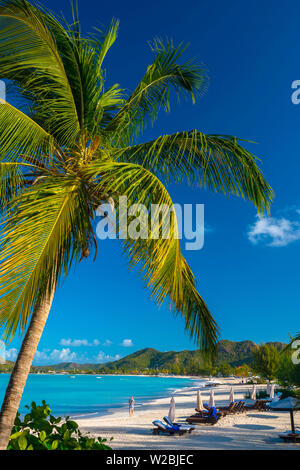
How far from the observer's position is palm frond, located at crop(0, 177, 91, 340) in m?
3.23

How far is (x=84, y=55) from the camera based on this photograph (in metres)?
5.12

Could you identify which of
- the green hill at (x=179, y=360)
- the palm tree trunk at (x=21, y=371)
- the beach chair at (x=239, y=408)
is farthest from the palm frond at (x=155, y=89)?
the green hill at (x=179, y=360)

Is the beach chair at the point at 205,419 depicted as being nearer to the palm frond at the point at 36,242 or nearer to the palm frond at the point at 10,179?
the palm frond at the point at 10,179

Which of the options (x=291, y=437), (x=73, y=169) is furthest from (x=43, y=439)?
(x=291, y=437)

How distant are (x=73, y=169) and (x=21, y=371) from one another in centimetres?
246

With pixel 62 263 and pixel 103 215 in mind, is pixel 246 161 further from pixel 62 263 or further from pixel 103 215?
pixel 62 263

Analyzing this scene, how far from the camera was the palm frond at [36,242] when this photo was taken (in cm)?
323

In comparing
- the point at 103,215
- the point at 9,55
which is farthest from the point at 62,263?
the point at 9,55

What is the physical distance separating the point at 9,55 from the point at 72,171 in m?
1.60

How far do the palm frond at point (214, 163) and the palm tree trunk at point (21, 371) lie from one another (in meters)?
2.42

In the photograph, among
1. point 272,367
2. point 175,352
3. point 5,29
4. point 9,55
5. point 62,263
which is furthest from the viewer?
point 175,352

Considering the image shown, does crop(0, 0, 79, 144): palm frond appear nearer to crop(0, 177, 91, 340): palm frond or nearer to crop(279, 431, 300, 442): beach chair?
crop(0, 177, 91, 340): palm frond

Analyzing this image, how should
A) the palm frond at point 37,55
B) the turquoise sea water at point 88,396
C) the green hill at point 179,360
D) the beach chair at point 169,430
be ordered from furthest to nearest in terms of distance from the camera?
the green hill at point 179,360 → the turquoise sea water at point 88,396 → the beach chair at point 169,430 → the palm frond at point 37,55

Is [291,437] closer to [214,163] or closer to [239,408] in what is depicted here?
[239,408]
